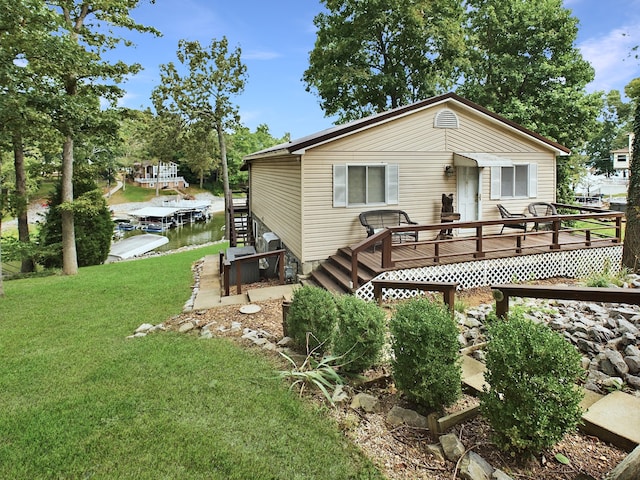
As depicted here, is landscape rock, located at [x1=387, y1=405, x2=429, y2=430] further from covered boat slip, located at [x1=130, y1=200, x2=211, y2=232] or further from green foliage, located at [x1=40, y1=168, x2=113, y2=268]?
covered boat slip, located at [x1=130, y1=200, x2=211, y2=232]

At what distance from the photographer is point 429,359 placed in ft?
10.3

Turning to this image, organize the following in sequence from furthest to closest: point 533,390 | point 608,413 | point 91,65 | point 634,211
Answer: point 91,65
point 634,211
point 608,413
point 533,390

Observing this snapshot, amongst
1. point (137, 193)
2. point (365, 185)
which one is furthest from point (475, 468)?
point (137, 193)

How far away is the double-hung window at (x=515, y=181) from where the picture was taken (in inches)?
440

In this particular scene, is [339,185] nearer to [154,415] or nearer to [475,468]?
[154,415]

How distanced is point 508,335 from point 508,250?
7079 millimetres

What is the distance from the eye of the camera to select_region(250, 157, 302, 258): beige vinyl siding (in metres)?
9.98

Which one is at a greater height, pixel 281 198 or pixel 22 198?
pixel 22 198

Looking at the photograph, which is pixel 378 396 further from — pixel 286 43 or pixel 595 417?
pixel 286 43

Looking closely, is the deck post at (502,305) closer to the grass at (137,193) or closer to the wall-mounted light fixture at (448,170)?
the wall-mounted light fixture at (448,170)

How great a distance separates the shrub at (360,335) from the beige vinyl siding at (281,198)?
5.73m

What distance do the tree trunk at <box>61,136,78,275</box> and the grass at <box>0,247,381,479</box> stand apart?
8.89 m

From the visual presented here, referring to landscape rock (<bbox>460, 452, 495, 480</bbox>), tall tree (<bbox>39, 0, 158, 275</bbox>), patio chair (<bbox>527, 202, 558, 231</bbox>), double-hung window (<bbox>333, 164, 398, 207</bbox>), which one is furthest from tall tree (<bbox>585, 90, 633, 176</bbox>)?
landscape rock (<bbox>460, 452, 495, 480</bbox>)

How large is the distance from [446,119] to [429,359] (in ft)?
29.0
